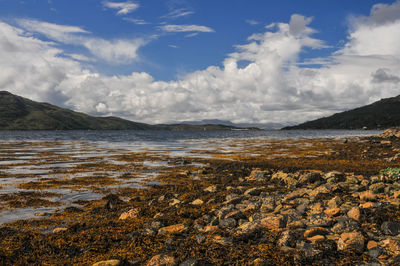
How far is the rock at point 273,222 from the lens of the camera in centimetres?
970

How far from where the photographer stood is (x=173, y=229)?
34.2ft

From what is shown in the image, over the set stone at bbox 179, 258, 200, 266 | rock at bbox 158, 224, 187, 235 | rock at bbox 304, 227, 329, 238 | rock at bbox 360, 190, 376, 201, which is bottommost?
rock at bbox 158, 224, 187, 235

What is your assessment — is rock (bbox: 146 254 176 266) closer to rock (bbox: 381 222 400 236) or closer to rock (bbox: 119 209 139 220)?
rock (bbox: 119 209 139 220)

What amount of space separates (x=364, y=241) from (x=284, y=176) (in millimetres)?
12792

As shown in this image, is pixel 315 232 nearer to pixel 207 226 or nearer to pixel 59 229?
pixel 207 226

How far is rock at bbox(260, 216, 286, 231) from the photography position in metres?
9.70

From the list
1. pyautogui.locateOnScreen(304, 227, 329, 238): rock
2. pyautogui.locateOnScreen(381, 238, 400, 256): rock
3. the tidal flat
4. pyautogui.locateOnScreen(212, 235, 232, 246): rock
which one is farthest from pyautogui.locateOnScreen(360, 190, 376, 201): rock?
pyautogui.locateOnScreen(212, 235, 232, 246): rock

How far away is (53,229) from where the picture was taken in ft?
38.1

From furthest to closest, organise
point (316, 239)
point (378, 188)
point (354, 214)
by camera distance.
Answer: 1. point (378, 188)
2. point (354, 214)
3. point (316, 239)

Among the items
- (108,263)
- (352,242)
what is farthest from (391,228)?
(108,263)

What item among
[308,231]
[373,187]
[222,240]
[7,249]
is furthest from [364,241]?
[7,249]

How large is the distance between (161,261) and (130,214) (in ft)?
18.1

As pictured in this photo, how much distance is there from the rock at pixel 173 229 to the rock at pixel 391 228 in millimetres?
7161

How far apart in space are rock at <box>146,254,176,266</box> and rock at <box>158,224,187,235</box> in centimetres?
229
